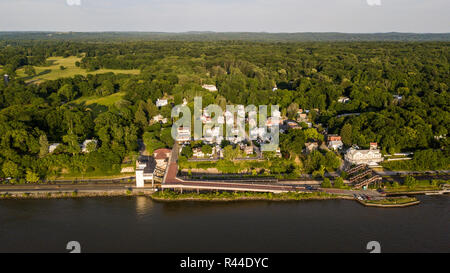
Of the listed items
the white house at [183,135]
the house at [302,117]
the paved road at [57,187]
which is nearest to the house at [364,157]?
the house at [302,117]

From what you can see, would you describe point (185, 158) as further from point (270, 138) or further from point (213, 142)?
point (270, 138)

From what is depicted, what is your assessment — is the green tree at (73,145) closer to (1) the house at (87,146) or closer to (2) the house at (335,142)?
(1) the house at (87,146)

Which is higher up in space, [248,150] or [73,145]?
[73,145]

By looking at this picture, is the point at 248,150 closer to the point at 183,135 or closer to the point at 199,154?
the point at 199,154

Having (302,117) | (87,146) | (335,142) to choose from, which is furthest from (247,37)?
(87,146)
